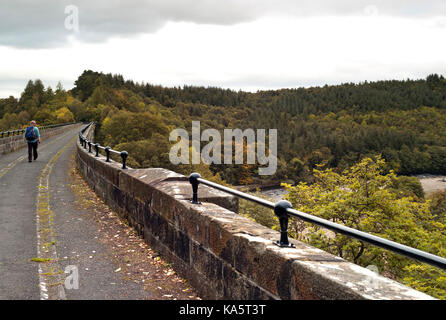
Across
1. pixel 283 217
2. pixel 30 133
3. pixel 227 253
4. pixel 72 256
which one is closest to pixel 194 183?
pixel 227 253

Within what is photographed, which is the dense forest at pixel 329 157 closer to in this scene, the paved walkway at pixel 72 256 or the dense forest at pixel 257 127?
the dense forest at pixel 257 127

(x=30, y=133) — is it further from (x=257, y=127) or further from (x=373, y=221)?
(x=257, y=127)

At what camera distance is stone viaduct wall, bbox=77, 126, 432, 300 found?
2.68 meters

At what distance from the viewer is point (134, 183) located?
718cm

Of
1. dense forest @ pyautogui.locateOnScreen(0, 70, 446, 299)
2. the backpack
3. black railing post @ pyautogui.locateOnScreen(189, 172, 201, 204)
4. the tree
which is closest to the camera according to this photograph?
black railing post @ pyautogui.locateOnScreen(189, 172, 201, 204)

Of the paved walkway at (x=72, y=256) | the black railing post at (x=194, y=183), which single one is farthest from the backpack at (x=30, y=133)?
the black railing post at (x=194, y=183)

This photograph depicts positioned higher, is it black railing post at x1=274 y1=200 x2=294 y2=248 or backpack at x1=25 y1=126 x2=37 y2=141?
backpack at x1=25 y1=126 x2=37 y2=141

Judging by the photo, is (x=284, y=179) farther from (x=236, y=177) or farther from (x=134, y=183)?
(x=134, y=183)

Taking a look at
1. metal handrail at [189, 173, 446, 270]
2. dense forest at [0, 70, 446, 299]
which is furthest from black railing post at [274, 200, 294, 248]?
dense forest at [0, 70, 446, 299]

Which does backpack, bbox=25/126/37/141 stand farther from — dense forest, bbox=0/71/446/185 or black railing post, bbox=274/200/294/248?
dense forest, bbox=0/71/446/185

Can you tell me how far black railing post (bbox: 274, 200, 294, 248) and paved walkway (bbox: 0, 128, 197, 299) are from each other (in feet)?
5.50

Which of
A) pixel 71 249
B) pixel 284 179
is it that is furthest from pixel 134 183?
pixel 284 179
